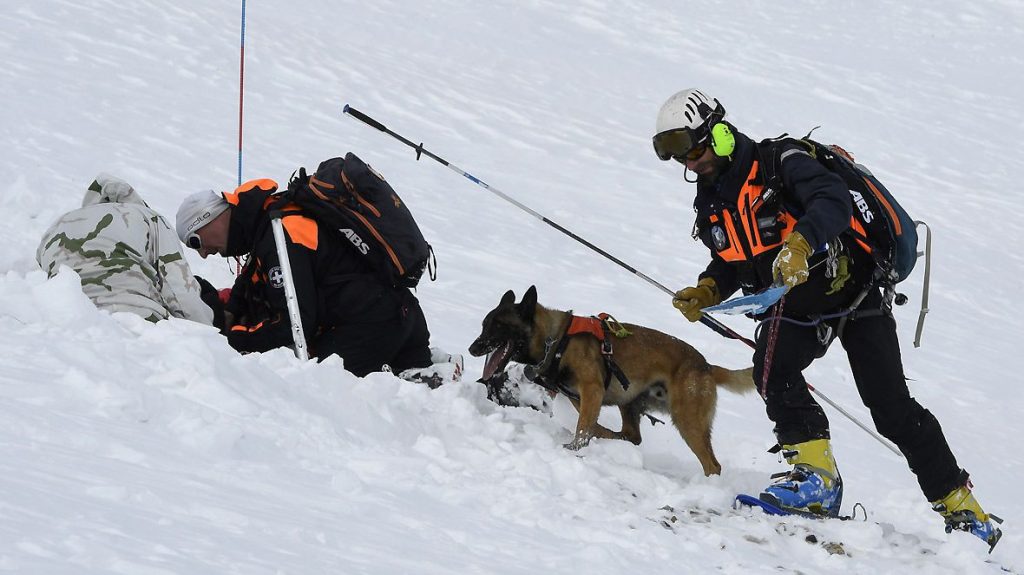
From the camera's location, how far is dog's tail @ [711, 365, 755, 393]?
256 inches

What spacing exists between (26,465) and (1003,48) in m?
27.6

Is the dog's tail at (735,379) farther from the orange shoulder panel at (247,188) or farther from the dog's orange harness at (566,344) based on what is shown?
the orange shoulder panel at (247,188)

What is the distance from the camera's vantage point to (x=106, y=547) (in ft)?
8.95

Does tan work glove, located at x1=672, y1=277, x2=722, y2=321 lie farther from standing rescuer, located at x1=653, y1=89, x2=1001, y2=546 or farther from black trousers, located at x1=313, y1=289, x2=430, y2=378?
black trousers, located at x1=313, y1=289, x2=430, y2=378

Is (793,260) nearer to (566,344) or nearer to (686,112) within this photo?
(686,112)

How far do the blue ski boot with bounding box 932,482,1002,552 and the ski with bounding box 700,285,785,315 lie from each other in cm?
131

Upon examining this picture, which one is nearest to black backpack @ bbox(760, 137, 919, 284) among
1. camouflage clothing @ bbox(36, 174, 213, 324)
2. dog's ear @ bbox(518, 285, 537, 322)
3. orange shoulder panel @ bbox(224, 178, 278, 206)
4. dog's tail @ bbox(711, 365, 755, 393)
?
dog's tail @ bbox(711, 365, 755, 393)

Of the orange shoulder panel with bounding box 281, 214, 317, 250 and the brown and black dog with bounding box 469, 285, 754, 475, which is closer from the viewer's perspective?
the orange shoulder panel with bounding box 281, 214, 317, 250

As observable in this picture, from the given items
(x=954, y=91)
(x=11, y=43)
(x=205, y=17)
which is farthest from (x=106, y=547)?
(x=954, y=91)

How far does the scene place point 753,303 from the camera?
16.5ft

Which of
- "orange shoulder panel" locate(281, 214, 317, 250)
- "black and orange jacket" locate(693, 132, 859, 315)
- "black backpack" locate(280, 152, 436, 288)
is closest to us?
"black and orange jacket" locate(693, 132, 859, 315)

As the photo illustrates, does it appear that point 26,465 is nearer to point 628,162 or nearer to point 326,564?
point 326,564

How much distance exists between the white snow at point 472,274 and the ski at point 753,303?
2.96 ft

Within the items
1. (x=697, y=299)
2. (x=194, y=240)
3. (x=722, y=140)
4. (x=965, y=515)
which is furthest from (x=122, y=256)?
(x=965, y=515)
